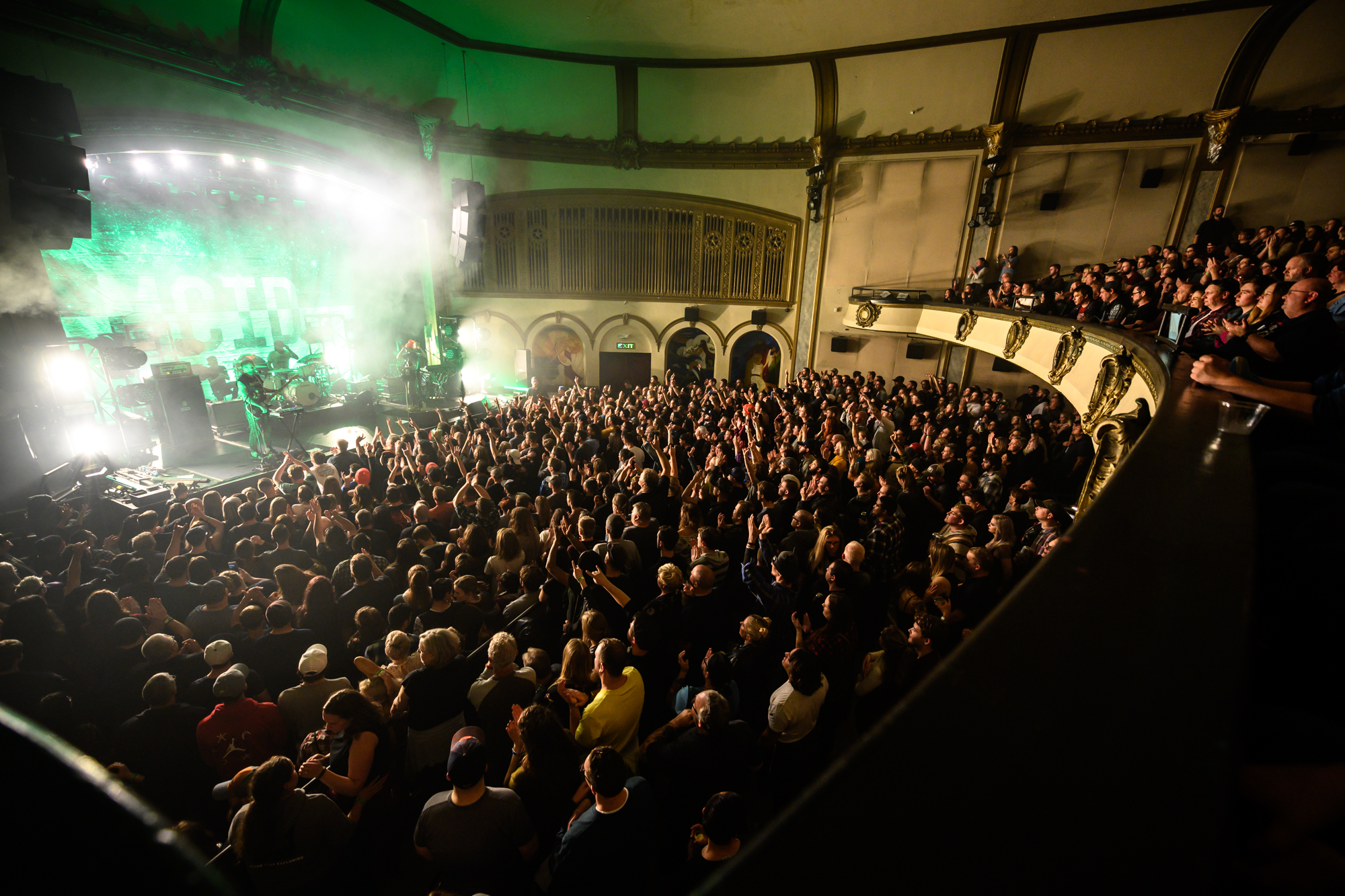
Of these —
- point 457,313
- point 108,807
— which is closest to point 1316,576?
point 108,807

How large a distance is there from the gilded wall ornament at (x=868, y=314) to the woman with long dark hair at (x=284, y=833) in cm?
1316

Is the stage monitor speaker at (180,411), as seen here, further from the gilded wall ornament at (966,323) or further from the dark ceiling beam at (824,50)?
the gilded wall ornament at (966,323)

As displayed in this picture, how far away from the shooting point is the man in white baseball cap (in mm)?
2781

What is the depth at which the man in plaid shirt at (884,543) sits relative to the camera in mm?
4023

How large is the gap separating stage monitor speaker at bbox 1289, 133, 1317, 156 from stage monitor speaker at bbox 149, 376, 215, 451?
2112 centimetres

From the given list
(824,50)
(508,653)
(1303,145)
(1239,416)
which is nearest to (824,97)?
(824,50)

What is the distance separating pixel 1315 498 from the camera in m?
1.45

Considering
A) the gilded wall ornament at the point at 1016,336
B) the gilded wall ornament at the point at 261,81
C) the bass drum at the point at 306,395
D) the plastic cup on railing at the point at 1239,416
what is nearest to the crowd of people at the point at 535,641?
the plastic cup on railing at the point at 1239,416

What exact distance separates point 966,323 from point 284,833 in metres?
11.1

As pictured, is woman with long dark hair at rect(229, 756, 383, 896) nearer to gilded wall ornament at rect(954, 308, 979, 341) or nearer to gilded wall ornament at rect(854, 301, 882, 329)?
gilded wall ornament at rect(954, 308, 979, 341)

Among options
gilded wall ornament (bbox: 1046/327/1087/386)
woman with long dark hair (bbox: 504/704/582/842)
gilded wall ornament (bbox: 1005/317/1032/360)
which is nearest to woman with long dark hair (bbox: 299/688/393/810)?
woman with long dark hair (bbox: 504/704/582/842)

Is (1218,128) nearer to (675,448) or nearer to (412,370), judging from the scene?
(675,448)

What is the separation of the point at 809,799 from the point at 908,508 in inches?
187

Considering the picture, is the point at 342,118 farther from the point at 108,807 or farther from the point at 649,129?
the point at 108,807
